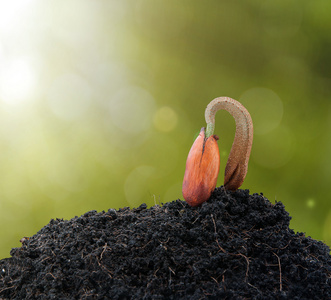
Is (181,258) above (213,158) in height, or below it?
below

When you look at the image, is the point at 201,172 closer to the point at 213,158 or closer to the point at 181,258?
the point at 213,158

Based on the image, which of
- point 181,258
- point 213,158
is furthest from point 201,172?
point 181,258

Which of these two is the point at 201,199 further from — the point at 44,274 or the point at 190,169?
the point at 44,274

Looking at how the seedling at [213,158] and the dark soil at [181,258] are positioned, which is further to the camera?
the seedling at [213,158]

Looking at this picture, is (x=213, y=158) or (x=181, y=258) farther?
(x=213, y=158)

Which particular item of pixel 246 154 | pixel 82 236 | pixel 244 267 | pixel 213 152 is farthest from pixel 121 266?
pixel 246 154
